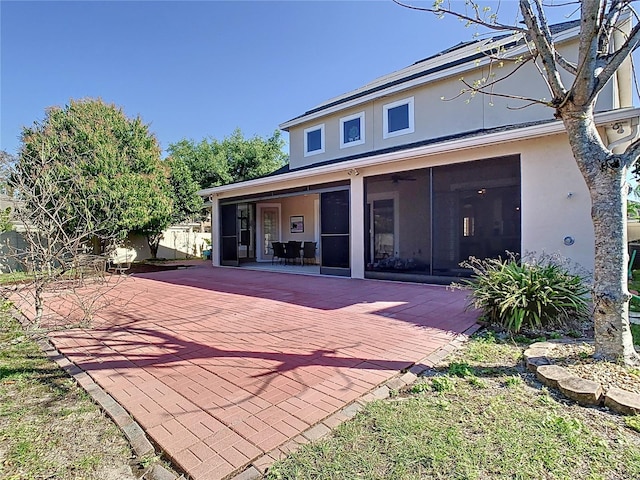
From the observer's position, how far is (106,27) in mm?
9680

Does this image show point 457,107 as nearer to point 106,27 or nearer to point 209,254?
point 106,27

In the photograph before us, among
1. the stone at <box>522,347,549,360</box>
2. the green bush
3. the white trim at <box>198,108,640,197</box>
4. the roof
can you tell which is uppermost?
the roof

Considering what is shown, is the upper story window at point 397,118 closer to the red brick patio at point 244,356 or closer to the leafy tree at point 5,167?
the red brick patio at point 244,356

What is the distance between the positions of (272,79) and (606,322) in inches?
631

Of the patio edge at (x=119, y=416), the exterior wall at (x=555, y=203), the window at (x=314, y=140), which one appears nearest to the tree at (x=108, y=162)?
the window at (x=314, y=140)

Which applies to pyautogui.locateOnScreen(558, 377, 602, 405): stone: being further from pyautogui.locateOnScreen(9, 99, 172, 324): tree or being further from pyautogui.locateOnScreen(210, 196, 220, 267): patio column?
pyautogui.locateOnScreen(210, 196, 220, 267): patio column

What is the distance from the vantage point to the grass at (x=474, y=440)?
1.86 m

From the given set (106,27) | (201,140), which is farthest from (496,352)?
(201,140)

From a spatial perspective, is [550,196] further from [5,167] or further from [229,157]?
[229,157]

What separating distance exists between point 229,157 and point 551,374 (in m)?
22.5

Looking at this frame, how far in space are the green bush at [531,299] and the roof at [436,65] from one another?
19.2ft

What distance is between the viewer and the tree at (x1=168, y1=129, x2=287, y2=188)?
21.6 metres

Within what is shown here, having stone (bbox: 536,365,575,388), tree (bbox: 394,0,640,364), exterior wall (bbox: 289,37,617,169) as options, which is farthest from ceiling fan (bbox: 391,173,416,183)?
stone (bbox: 536,365,575,388)

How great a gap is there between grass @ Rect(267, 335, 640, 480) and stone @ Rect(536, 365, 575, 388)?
0.12 meters
